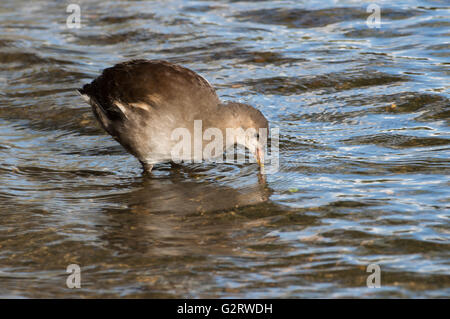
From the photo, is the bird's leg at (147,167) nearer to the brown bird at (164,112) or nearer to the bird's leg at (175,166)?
the brown bird at (164,112)

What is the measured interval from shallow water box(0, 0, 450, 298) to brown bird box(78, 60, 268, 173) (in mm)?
416

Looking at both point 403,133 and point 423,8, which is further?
point 423,8

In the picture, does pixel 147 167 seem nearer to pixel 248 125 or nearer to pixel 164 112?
pixel 164 112

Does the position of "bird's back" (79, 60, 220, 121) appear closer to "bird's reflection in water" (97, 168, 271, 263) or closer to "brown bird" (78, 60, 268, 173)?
"brown bird" (78, 60, 268, 173)

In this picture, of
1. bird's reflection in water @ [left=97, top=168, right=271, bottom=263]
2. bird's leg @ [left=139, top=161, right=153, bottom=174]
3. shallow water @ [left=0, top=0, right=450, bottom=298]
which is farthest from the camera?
bird's leg @ [left=139, top=161, right=153, bottom=174]

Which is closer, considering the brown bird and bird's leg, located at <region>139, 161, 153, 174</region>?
the brown bird

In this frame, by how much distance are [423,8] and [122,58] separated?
535 centimetres

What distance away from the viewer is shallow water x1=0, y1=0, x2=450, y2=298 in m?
5.43

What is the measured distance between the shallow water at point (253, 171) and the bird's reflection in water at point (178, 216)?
21 millimetres

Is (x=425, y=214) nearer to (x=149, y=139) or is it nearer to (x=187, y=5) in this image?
(x=149, y=139)

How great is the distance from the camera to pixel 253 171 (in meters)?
7.60

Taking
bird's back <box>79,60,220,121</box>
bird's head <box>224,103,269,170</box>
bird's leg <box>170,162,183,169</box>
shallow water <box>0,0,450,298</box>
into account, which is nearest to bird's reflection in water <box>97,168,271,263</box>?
shallow water <box>0,0,450,298</box>

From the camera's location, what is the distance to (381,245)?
5684mm
